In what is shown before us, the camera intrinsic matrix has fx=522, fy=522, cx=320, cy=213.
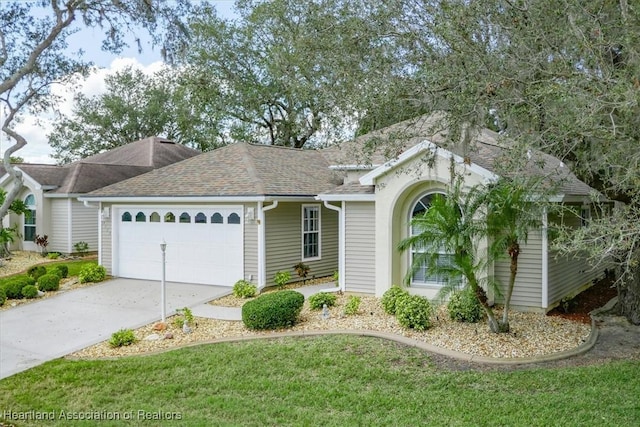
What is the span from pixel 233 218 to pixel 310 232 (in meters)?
2.55

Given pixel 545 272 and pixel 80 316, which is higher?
pixel 545 272

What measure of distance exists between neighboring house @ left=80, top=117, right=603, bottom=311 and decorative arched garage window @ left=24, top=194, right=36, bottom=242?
711 cm

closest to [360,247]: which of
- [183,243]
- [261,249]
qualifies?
[261,249]

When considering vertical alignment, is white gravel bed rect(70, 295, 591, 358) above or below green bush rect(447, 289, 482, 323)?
below

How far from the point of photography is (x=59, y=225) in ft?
72.7

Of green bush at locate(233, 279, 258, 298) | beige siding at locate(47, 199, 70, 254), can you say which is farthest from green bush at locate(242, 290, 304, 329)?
beige siding at locate(47, 199, 70, 254)

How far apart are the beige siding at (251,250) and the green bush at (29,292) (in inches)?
213

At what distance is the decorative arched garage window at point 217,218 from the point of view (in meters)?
14.8

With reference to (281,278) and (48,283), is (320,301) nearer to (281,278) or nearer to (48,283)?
(281,278)

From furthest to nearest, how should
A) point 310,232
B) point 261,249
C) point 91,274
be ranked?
point 310,232
point 91,274
point 261,249

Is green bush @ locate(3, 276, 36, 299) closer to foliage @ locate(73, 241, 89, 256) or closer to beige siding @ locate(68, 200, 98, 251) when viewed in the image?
foliage @ locate(73, 241, 89, 256)

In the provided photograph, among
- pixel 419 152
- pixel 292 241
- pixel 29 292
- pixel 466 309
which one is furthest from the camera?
pixel 292 241

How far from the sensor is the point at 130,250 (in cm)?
1650

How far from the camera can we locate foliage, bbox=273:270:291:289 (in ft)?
46.5
